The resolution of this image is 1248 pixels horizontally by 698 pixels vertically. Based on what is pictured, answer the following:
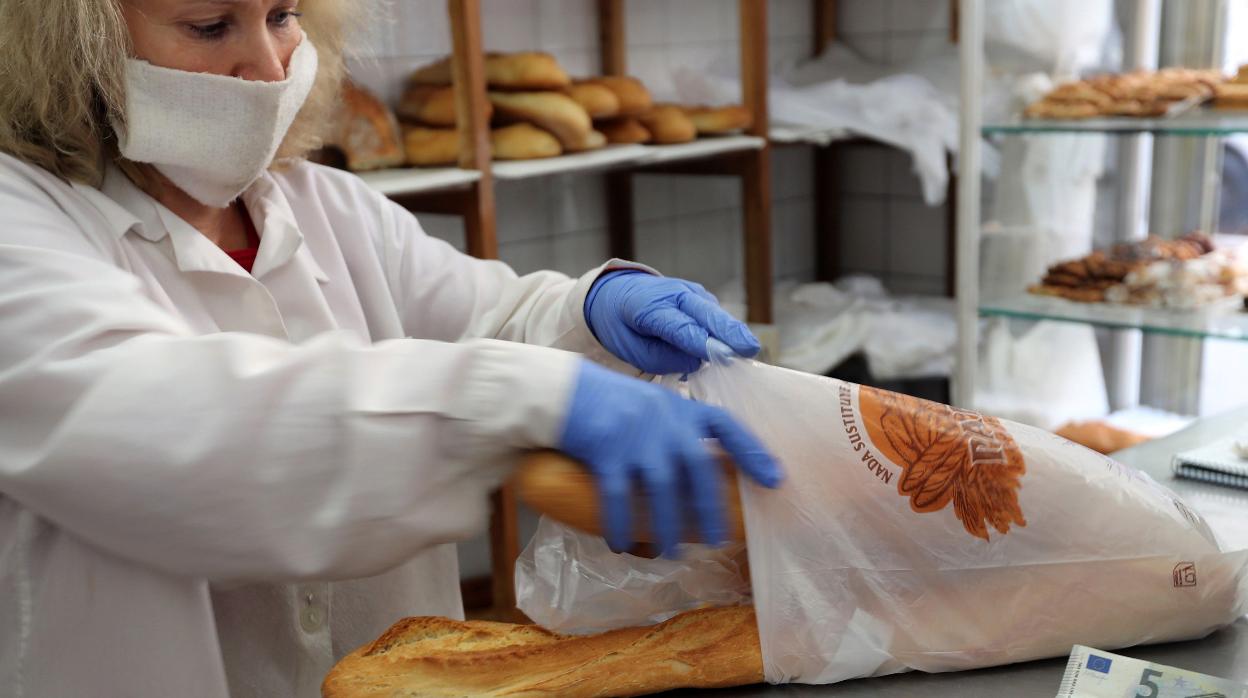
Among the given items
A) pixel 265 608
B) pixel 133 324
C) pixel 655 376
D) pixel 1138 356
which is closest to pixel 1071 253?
pixel 1138 356

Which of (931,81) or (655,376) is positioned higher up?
(931,81)

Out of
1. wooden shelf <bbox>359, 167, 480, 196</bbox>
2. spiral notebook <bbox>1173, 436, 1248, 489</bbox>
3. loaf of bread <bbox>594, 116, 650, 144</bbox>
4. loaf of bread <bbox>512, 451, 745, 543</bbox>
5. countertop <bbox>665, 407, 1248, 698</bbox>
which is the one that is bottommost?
countertop <bbox>665, 407, 1248, 698</bbox>

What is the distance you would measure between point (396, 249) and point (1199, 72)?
1.83m

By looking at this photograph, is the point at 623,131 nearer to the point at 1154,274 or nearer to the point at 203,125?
the point at 1154,274

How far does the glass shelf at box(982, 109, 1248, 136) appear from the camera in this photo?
2.17 metres

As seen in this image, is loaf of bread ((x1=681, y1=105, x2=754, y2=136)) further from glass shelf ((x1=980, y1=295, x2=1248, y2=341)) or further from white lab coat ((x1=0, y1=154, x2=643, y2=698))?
white lab coat ((x1=0, y1=154, x2=643, y2=698))

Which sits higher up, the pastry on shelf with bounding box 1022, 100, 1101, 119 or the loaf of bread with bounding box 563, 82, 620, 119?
the loaf of bread with bounding box 563, 82, 620, 119

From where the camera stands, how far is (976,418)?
0.95 m

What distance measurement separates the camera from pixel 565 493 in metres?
0.80

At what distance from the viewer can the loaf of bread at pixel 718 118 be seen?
264 centimetres

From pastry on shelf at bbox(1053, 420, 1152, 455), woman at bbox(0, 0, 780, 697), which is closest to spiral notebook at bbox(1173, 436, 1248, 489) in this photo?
woman at bbox(0, 0, 780, 697)

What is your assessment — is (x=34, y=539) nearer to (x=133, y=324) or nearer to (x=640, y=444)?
(x=133, y=324)

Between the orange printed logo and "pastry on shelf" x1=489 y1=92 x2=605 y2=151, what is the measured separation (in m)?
1.45

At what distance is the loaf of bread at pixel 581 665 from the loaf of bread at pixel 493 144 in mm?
1403
